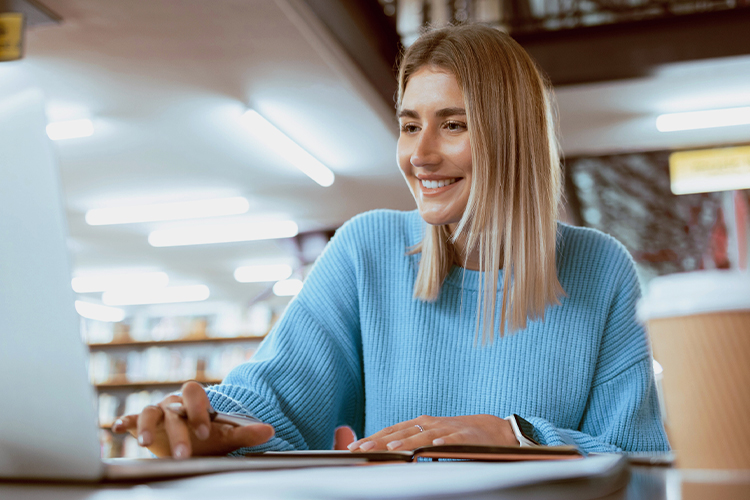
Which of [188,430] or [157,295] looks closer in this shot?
[188,430]

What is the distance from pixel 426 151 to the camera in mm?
1134

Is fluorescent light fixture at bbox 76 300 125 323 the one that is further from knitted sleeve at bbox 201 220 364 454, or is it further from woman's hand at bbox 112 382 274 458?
woman's hand at bbox 112 382 274 458

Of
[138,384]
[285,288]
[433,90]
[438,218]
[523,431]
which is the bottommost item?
[138,384]

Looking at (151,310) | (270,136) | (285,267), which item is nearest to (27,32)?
(270,136)

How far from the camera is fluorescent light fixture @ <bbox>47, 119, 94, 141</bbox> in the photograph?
4.55 metres

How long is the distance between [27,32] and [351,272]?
3.10 meters

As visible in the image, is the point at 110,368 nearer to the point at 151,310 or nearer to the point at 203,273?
the point at 203,273

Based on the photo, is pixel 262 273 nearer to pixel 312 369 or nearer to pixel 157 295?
pixel 157 295

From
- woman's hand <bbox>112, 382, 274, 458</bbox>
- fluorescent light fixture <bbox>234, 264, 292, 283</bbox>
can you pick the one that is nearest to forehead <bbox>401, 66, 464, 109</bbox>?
woman's hand <bbox>112, 382, 274, 458</bbox>

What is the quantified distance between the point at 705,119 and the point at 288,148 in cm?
310

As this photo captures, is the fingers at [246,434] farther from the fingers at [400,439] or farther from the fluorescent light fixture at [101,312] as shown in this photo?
the fluorescent light fixture at [101,312]

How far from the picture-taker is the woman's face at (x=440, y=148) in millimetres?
1124

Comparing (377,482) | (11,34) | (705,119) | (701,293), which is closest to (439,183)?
(701,293)

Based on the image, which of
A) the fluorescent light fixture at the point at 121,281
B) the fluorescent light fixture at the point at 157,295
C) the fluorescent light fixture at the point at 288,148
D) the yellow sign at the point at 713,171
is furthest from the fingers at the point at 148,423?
the fluorescent light fixture at the point at 157,295
